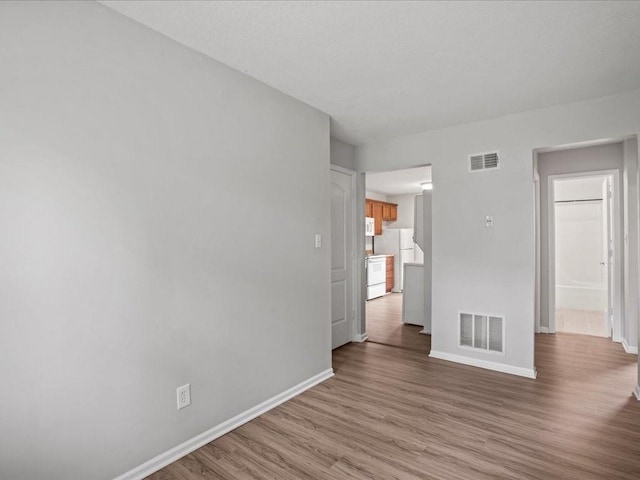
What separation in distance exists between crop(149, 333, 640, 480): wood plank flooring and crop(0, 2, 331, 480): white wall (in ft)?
1.12

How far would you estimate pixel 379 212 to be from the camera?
872 cm

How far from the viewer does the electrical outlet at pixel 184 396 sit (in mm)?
2137

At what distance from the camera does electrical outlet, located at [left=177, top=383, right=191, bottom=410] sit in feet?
7.01

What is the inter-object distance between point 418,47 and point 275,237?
164cm

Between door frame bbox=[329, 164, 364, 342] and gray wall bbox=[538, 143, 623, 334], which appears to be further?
door frame bbox=[329, 164, 364, 342]

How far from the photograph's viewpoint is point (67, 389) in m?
1.67

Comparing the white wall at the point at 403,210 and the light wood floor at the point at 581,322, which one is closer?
the light wood floor at the point at 581,322

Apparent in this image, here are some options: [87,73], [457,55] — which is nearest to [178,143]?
[87,73]

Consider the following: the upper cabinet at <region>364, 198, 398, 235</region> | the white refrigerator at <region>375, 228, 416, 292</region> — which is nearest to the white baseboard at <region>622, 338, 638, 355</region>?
the white refrigerator at <region>375, 228, 416, 292</region>

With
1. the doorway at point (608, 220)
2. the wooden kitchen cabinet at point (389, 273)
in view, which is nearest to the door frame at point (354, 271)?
the doorway at point (608, 220)

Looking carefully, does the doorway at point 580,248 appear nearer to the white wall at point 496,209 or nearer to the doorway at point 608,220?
the doorway at point 608,220

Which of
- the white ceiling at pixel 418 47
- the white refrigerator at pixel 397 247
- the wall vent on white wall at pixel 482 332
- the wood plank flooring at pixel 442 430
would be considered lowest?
the wood plank flooring at pixel 442 430

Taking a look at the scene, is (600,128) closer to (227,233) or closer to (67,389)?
(227,233)

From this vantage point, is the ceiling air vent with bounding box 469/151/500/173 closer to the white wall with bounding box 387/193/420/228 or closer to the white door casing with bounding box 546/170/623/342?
the white door casing with bounding box 546/170/623/342
